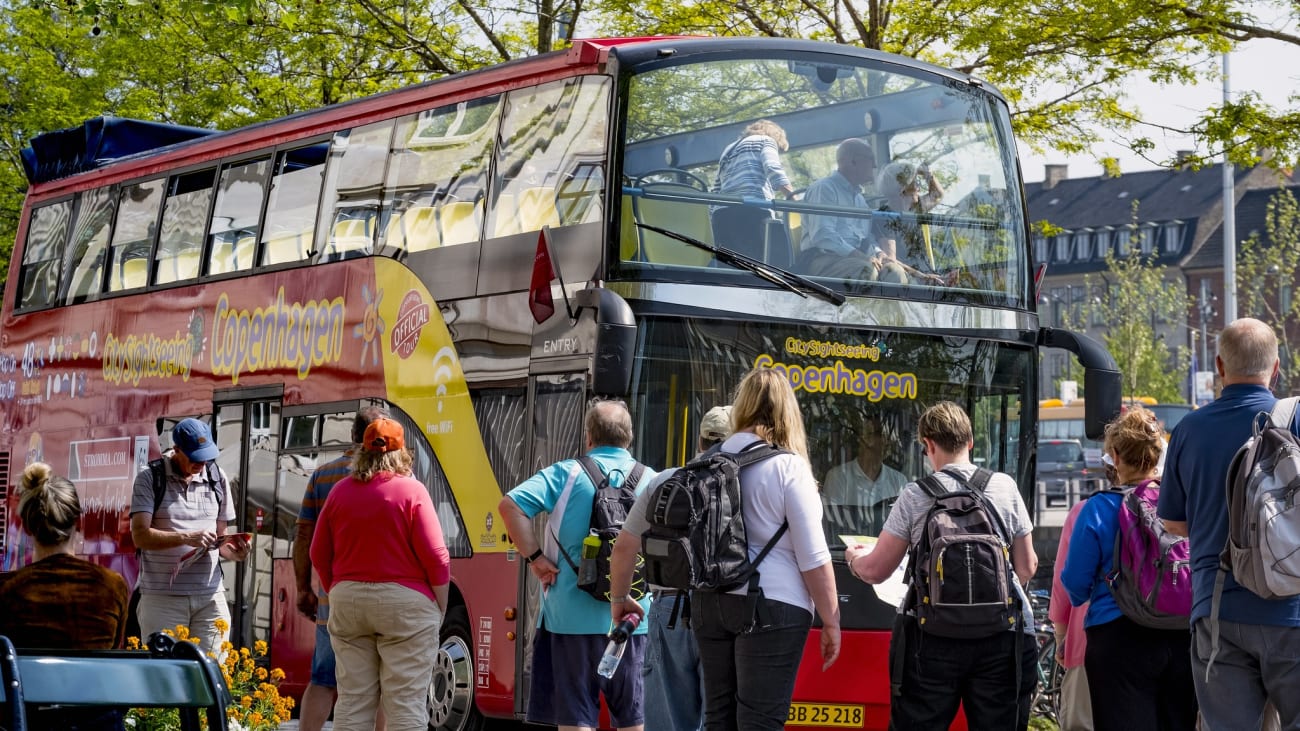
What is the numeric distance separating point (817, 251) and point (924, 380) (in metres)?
1.02

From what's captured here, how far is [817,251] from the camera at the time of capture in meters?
10.5

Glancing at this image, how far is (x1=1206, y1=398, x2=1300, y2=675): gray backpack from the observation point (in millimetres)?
6195

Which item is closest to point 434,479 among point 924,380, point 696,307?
point 696,307

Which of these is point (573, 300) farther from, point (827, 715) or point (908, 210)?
point (827, 715)

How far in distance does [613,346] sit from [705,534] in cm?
284

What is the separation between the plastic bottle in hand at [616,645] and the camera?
24.4 feet

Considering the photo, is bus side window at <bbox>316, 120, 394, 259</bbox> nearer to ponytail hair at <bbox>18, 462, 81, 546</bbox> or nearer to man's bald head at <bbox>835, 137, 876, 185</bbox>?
man's bald head at <bbox>835, 137, 876, 185</bbox>

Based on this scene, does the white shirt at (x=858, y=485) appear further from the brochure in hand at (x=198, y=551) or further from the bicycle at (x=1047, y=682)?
the brochure in hand at (x=198, y=551)

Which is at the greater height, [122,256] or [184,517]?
[122,256]

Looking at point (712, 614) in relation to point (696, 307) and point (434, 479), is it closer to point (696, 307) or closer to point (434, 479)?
point (696, 307)

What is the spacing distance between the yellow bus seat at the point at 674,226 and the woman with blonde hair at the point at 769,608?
331cm

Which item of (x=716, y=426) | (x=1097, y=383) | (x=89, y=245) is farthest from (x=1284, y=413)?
(x=89, y=245)

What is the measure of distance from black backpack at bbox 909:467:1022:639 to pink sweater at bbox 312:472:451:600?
2.30 m

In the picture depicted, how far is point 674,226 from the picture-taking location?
10.2 metres
